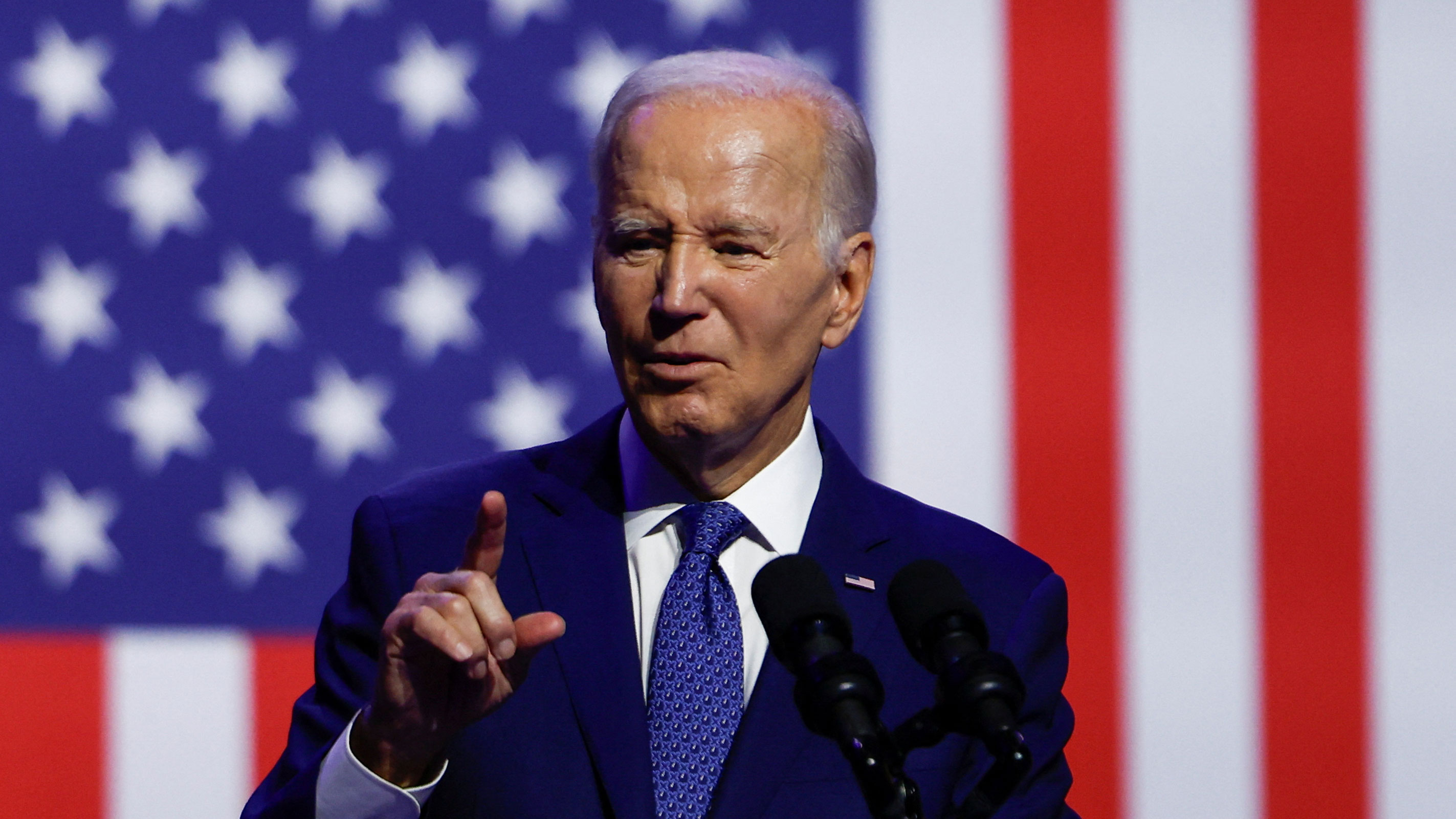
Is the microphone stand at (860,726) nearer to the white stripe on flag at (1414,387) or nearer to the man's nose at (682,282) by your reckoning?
the man's nose at (682,282)

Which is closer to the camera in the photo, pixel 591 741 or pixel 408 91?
pixel 591 741

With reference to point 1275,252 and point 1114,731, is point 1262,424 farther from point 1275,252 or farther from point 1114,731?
point 1114,731

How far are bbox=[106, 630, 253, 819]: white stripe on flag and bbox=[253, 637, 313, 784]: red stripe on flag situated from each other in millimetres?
13

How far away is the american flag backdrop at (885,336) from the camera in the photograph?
2.04 m

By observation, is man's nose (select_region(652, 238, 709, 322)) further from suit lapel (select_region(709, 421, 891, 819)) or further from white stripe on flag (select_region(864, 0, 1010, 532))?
white stripe on flag (select_region(864, 0, 1010, 532))

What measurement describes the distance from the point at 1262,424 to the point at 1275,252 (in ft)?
0.84

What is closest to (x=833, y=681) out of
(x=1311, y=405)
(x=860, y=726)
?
(x=860, y=726)

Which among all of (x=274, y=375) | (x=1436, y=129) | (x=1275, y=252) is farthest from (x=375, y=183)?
(x=1436, y=129)

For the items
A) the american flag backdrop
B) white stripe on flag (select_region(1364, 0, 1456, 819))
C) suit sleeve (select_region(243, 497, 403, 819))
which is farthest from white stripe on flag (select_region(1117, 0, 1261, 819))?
suit sleeve (select_region(243, 497, 403, 819))

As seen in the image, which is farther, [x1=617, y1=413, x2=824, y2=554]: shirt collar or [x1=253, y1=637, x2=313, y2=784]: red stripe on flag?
[x1=253, y1=637, x2=313, y2=784]: red stripe on flag

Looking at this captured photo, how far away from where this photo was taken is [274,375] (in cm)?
208

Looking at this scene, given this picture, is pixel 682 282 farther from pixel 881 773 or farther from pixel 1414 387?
pixel 1414 387

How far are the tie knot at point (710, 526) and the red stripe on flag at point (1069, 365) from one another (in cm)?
85

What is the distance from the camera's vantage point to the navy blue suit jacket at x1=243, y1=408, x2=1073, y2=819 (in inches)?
46.4
